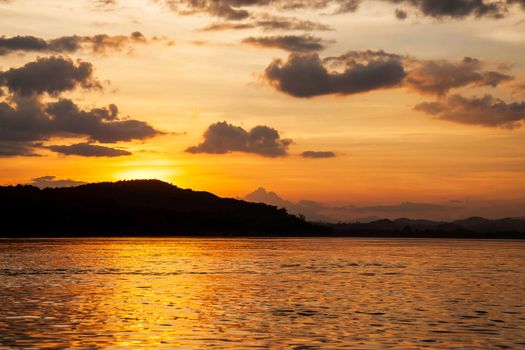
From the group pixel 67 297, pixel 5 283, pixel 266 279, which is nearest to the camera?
pixel 67 297

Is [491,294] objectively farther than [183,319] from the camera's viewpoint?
Yes

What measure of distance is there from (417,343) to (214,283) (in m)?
39.0

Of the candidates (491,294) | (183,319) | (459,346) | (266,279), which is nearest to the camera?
(459,346)

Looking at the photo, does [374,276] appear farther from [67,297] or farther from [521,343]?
[521,343]

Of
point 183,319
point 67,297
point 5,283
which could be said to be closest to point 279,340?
point 183,319

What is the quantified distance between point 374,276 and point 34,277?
3728 centimetres

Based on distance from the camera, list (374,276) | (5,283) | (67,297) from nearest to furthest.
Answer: (67,297)
(5,283)
(374,276)

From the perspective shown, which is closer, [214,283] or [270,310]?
[270,310]

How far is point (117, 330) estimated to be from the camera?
40.2m

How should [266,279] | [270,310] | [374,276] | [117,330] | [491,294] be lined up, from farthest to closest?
[374,276], [266,279], [491,294], [270,310], [117,330]

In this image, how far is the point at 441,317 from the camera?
46.9 meters

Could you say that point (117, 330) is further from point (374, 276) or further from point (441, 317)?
point (374, 276)

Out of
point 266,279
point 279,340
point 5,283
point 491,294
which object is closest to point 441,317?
point 279,340

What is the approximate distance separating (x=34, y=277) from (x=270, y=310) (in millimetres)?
38698
